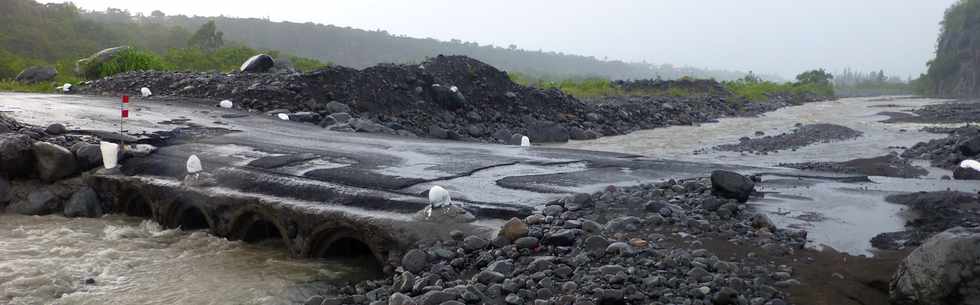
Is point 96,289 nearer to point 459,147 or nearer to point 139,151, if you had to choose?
point 139,151

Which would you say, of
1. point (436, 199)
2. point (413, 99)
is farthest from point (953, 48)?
point (436, 199)

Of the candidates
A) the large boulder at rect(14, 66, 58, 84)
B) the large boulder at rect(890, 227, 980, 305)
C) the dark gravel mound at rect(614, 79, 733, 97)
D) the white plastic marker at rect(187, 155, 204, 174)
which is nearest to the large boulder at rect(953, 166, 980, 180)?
the large boulder at rect(890, 227, 980, 305)

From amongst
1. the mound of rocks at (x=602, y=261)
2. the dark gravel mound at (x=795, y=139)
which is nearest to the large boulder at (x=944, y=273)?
the mound of rocks at (x=602, y=261)

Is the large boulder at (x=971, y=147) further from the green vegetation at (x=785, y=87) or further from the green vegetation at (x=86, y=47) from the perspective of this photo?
the green vegetation at (x=785, y=87)

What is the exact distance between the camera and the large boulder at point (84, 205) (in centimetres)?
871

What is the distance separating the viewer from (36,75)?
2184cm

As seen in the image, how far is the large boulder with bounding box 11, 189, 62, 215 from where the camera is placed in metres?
8.71

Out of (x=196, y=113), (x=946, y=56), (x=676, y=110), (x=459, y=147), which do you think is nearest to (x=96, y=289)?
(x=459, y=147)

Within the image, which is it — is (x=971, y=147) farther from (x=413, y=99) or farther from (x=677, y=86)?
(x=677, y=86)

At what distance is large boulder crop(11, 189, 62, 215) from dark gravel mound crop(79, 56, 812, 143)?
550cm

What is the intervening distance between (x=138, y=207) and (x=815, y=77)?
61264mm

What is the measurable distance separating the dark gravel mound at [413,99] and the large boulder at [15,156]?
5375 millimetres

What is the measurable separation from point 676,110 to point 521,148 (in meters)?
15.0

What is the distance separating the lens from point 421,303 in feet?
16.1
